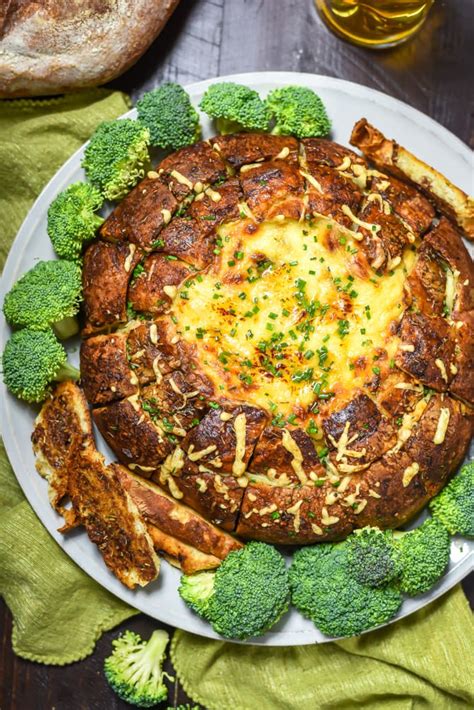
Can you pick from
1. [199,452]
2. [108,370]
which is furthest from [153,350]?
[199,452]

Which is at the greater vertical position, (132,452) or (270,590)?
(132,452)

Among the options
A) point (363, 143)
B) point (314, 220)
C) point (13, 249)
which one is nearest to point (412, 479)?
point (314, 220)

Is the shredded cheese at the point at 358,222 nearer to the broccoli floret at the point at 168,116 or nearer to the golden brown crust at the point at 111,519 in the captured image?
the broccoli floret at the point at 168,116

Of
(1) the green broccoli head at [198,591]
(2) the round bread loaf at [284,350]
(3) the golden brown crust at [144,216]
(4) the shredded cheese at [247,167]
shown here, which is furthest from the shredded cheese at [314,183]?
(1) the green broccoli head at [198,591]

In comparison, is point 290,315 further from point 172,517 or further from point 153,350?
point 172,517

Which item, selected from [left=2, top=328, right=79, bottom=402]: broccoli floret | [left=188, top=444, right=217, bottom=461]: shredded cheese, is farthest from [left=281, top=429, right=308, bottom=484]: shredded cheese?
[left=2, top=328, right=79, bottom=402]: broccoli floret

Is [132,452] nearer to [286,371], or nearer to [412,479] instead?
[286,371]

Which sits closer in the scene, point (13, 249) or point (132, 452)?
point (132, 452)
